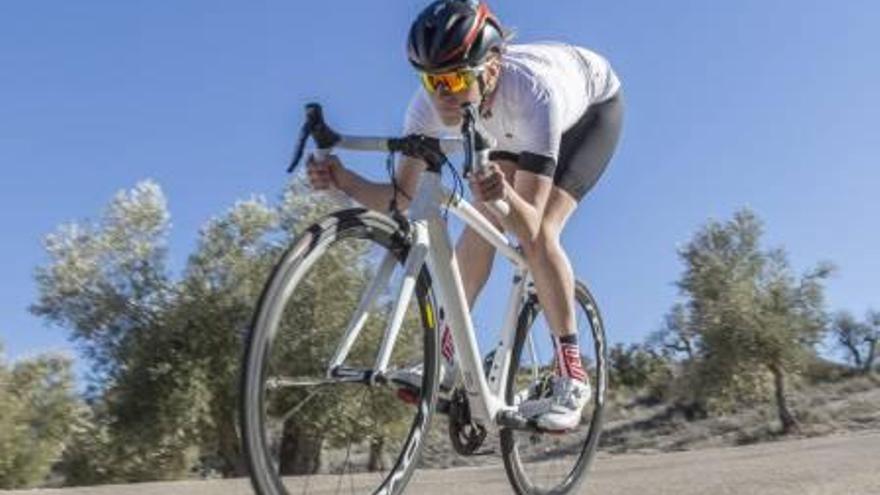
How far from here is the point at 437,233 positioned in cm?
500

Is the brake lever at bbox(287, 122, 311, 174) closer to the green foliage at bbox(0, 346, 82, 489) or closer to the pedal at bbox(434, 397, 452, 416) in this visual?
the pedal at bbox(434, 397, 452, 416)

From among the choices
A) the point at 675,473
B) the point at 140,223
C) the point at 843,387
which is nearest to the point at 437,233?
the point at 675,473

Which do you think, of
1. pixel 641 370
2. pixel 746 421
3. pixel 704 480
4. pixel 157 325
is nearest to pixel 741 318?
pixel 746 421

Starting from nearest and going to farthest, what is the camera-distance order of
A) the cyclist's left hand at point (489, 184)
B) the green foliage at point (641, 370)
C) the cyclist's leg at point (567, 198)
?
the cyclist's left hand at point (489, 184) < the cyclist's leg at point (567, 198) < the green foliage at point (641, 370)

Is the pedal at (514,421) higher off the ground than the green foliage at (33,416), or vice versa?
the green foliage at (33,416)

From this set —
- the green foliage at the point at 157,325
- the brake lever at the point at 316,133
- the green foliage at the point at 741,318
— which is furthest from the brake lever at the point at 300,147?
the green foliage at the point at 741,318

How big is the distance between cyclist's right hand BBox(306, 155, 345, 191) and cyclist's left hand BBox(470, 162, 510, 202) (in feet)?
2.33

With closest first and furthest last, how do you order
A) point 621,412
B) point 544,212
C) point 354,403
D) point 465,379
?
1. point 354,403
2. point 465,379
3. point 544,212
4. point 621,412

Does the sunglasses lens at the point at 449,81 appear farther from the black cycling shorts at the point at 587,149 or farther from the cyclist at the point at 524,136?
the black cycling shorts at the point at 587,149

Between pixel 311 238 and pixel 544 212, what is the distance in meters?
1.90

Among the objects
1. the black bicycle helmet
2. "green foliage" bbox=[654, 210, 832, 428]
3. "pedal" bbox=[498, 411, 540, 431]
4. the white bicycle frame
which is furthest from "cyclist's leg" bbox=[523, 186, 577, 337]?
"green foliage" bbox=[654, 210, 832, 428]

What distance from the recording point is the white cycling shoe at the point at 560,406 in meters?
5.68

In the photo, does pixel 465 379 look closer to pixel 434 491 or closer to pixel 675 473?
pixel 434 491

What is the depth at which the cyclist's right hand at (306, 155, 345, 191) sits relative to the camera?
511 cm
